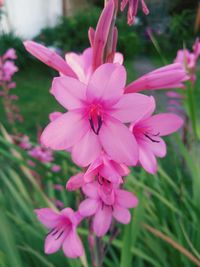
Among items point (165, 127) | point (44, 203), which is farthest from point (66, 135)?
point (44, 203)

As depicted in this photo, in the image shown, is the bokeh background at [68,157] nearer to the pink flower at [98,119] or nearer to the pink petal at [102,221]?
the pink petal at [102,221]

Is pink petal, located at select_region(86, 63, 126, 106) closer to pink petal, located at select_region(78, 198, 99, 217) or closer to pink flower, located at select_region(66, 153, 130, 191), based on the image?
pink flower, located at select_region(66, 153, 130, 191)

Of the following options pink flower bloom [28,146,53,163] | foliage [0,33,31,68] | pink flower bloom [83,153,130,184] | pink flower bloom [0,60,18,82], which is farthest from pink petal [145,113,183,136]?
foliage [0,33,31,68]

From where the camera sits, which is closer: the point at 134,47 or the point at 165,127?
the point at 165,127

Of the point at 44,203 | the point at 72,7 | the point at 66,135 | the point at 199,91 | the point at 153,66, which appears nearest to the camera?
the point at 66,135

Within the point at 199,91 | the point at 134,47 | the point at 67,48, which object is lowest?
the point at 199,91

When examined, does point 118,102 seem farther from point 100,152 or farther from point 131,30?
point 131,30
